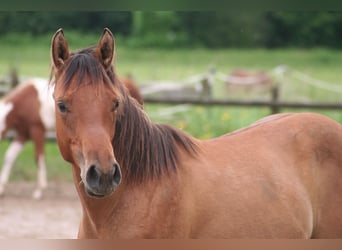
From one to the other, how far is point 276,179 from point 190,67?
1063 centimetres

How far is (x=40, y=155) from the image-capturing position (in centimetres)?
604

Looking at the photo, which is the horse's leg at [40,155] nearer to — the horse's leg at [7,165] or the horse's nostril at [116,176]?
the horse's leg at [7,165]

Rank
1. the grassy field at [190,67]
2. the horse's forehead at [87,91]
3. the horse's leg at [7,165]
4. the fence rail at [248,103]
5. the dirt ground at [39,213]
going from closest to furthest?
1. the horse's forehead at [87,91]
2. the dirt ground at [39,213]
3. the horse's leg at [7,165]
4. the fence rail at [248,103]
5. the grassy field at [190,67]

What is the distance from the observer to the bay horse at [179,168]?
1.63m

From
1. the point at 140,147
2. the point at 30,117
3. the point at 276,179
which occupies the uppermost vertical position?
the point at 140,147

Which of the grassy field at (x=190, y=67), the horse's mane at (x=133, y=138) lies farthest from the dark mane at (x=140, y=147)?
the grassy field at (x=190, y=67)

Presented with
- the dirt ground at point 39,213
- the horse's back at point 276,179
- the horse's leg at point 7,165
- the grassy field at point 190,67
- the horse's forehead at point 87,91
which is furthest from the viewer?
the grassy field at point 190,67

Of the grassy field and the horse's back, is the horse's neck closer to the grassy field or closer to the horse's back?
the horse's back

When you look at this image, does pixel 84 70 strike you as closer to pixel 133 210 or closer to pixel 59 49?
pixel 59 49

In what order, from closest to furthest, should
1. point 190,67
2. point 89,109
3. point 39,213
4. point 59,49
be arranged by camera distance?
1. point 89,109
2. point 59,49
3. point 39,213
4. point 190,67

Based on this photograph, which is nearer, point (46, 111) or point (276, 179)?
point (276, 179)

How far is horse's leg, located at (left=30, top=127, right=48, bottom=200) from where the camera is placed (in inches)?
233

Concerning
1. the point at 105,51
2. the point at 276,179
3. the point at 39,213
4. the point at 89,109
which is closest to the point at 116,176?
the point at 89,109

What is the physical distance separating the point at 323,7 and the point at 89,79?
1.12 m
